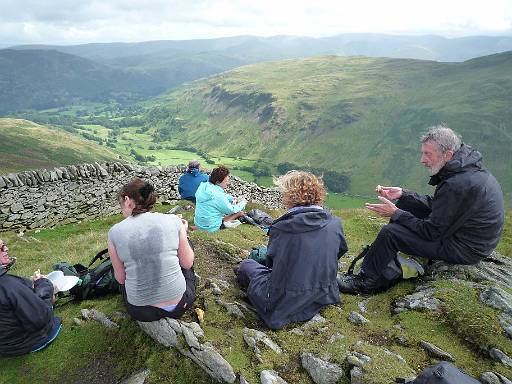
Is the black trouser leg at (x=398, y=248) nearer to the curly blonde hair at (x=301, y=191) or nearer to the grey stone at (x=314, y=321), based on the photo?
the grey stone at (x=314, y=321)

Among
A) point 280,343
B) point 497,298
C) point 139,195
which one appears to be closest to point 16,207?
point 139,195

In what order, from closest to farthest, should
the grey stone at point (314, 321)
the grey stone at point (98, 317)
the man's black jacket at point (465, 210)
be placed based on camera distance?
the grey stone at point (314, 321), the man's black jacket at point (465, 210), the grey stone at point (98, 317)

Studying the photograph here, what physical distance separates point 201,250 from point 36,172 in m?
23.1

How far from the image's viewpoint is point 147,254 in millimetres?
7508

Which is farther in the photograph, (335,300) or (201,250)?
(201,250)

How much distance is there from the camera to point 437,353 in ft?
24.6

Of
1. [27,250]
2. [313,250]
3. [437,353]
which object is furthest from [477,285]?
[27,250]

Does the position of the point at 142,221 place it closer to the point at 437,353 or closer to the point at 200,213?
the point at 437,353

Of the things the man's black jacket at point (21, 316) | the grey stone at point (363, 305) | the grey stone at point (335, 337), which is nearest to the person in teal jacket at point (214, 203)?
the grey stone at point (363, 305)

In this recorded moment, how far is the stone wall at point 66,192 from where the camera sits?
87.6 ft

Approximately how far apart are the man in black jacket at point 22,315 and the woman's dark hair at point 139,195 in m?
2.81

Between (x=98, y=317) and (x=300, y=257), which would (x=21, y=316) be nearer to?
(x=98, y=317)

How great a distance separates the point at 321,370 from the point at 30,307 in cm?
596

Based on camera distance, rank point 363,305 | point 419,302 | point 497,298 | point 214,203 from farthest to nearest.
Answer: point 214,203 < point 363,305 < point 419,302 < point 497,298
